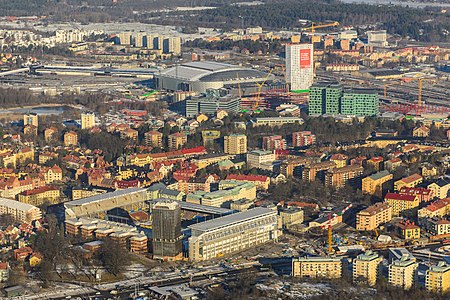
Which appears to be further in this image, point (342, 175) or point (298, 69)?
point (298, 69)

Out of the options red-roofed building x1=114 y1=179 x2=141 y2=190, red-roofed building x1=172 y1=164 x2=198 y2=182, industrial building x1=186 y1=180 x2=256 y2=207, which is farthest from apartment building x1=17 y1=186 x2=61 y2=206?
industrial building x1=186 y1=180 x2=256 y2=207

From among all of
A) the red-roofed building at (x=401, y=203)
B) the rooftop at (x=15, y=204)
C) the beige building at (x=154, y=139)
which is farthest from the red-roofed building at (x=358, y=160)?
the rooftop at (x=15, y=204)

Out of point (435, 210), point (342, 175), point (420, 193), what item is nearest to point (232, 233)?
point (435, 210)

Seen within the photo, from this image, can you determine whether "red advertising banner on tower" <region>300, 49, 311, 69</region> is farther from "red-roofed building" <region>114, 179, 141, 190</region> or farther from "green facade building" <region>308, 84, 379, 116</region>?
"red-roofed building" <region>114, 179, 141, 190</region>

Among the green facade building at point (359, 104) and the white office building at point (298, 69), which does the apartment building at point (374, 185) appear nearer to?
the green facade building at point (359, 104)

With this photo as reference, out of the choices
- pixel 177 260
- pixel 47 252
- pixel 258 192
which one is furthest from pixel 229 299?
pixel 258 192

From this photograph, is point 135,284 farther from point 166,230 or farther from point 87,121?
point 87,121
